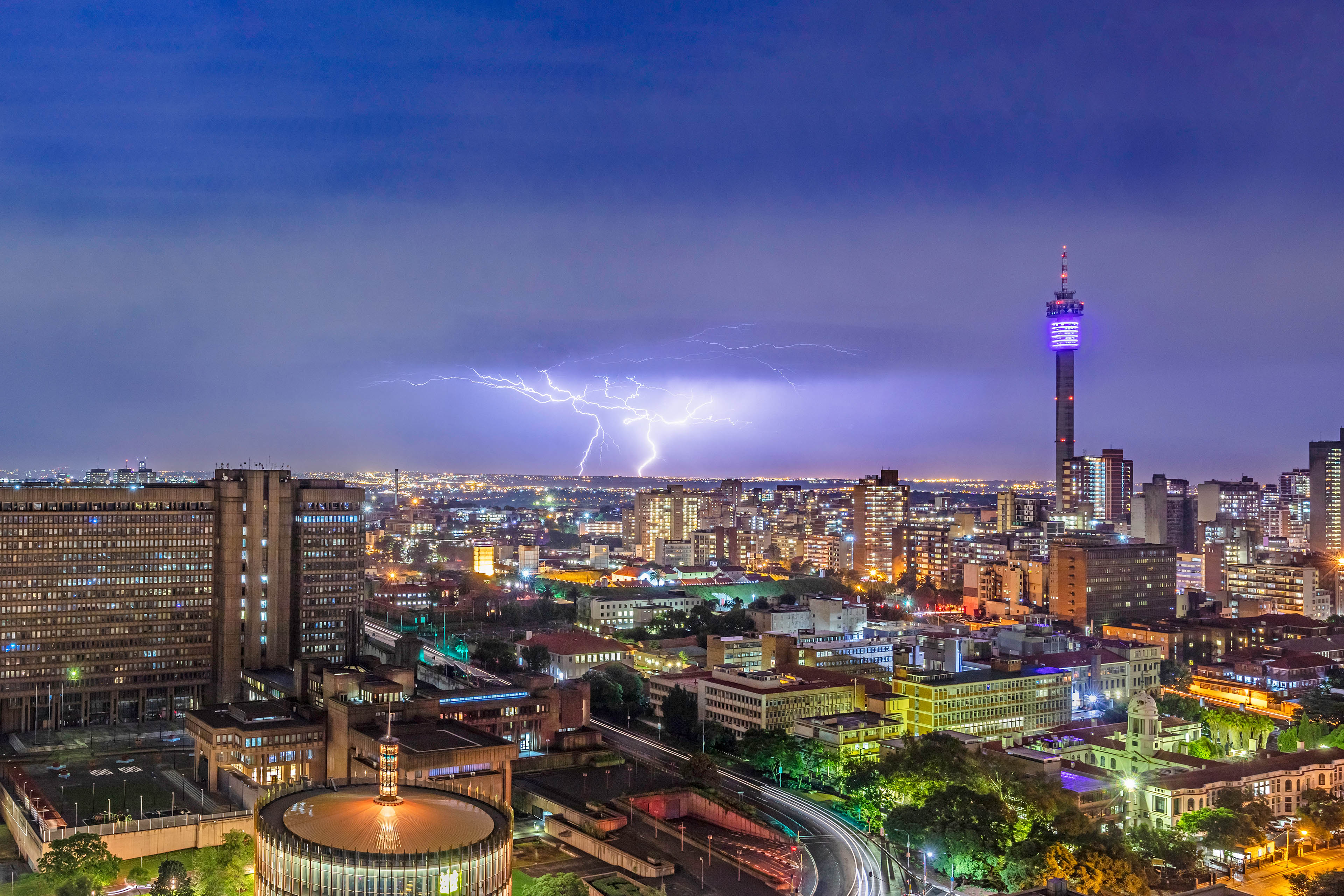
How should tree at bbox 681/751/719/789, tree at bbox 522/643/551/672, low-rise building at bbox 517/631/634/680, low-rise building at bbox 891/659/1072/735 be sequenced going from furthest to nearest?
low-rise building at bbox 517/631/634/680, tree at bbox 522/643/551/672, low-rise building at bbox 891/659/1072/735, tree at bbox 681/751/719/789

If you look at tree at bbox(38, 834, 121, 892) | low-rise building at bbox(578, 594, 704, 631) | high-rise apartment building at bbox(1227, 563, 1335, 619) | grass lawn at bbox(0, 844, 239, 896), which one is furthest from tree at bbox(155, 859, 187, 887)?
high-rise apartment building at bbox(1227, 563, 1335, 619)

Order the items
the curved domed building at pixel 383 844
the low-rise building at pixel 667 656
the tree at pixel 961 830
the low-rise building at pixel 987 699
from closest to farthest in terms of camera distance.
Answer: the curved domed building at pixel 383 844 → the tree at pixel 961 830 → the low-rise building at pixel 987 699 → the low-rise building at pixel 667 656

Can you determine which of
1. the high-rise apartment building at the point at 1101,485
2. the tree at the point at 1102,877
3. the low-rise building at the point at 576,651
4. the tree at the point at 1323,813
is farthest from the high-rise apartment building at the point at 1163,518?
the tree at the point at 1102,877

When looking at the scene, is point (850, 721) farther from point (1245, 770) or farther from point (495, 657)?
point (495, 657)

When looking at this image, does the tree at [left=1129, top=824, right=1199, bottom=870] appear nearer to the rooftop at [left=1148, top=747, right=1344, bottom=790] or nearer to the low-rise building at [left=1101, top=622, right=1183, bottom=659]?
the rooftop at [left=1148, top=747, right=1344, bottom=790]

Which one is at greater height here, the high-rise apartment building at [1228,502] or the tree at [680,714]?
the high-rise apartment building at [1228,502]

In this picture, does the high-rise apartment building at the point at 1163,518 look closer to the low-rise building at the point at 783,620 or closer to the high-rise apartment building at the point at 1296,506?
the high-rise apartment building at the point at 1296,506
